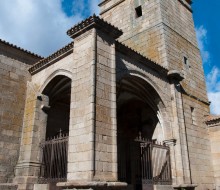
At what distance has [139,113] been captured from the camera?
10664 mm

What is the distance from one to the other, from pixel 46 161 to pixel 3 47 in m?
4.08

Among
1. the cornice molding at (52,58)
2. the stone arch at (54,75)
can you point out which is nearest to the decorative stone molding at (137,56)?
the cornice molding at (52,58)

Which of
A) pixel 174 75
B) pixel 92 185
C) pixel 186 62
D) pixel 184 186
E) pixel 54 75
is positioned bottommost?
pixel 184 186

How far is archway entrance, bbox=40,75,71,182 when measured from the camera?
788 centimetres

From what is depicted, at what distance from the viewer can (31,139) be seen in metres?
7.96

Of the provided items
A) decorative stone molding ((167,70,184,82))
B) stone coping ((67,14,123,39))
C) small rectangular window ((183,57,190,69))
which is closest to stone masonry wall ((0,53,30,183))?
stone coping ((67,14,123,39))

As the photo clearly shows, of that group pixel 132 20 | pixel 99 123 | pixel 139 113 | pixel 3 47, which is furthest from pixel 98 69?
pixel 132 20

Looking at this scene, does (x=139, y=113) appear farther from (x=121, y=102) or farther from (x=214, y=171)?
(x=214, y=171)

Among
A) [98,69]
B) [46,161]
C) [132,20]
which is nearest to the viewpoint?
[98,69]

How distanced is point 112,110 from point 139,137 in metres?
2.13

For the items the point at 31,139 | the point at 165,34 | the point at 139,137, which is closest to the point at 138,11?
the point at 165,34

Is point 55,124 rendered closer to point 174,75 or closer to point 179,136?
point 179,136

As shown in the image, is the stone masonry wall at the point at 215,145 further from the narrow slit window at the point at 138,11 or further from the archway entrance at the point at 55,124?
the narrow slit window at the point at 138,11

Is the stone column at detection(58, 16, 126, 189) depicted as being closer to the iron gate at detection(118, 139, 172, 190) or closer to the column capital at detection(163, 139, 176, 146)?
the iron gate at detection(118, 139, 172, 190)
